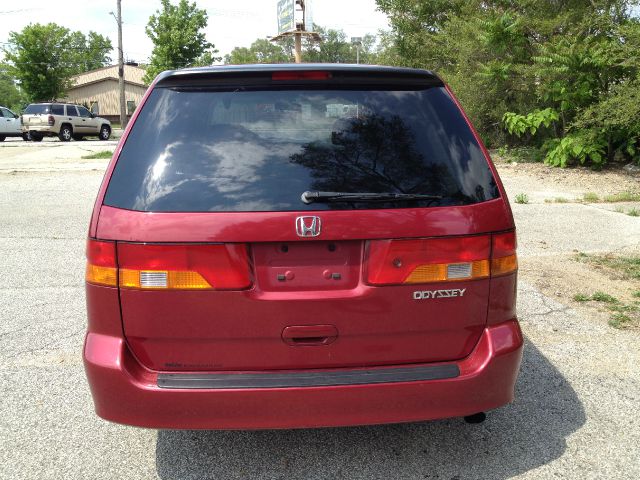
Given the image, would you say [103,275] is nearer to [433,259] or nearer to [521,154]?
[433,259]

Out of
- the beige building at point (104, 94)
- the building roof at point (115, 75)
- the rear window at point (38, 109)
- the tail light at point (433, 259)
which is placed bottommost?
the tail light at point (433, 259)

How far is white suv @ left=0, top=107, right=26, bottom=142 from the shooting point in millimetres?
30616

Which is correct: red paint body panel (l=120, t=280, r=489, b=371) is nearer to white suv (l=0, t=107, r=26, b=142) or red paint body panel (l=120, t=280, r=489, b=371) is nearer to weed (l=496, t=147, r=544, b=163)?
weed (l=496, t=147, r=544, b=163)

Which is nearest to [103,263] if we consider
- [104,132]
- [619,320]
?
[619,320]

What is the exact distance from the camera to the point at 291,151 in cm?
235

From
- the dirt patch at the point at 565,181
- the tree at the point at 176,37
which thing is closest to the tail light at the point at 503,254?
the dirt patch at the point at 565,181

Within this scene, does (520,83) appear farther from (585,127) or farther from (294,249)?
(294,249)

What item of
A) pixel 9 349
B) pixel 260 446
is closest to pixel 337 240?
pixel 260 446

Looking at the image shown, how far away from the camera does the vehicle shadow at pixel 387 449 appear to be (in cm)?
268

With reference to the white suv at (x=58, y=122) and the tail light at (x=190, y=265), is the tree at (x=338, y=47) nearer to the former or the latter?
the white suv at (x=58, y=122)

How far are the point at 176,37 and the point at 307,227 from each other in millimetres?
41287

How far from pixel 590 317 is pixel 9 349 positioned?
14.5 ft

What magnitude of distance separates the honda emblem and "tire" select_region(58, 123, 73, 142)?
104 ft

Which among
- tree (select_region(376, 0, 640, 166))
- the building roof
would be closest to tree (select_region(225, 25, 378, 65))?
the building roof
